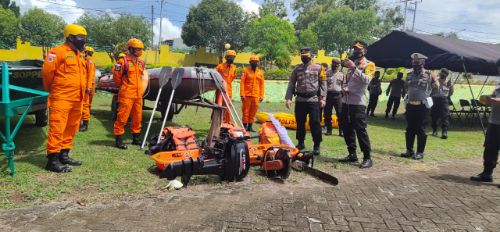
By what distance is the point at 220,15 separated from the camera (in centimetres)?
5062

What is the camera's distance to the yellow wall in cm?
3766

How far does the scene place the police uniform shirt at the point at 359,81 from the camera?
5.72 m

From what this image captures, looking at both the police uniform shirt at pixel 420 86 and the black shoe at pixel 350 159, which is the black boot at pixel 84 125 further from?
the police uniform shirt at pixel 420 86

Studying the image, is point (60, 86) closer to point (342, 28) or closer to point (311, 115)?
point (311, 115)

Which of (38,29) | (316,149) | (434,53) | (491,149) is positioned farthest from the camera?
(38,29)

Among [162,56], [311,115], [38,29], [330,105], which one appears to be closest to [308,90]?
[311,115]

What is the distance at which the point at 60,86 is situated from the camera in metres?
4.66

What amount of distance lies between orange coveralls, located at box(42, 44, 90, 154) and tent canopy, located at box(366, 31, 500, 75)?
949 centimetres

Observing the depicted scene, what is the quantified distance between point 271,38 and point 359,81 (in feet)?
132

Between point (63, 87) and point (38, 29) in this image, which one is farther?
point (38, 29)

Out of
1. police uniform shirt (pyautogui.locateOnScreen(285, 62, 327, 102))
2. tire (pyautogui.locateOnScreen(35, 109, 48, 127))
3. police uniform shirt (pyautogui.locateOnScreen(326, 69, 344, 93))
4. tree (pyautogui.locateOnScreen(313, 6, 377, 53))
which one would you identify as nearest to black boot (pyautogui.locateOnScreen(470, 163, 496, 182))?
police uniform shirt (pyautogui.locateOnScreen(285, 62, 327, 102))

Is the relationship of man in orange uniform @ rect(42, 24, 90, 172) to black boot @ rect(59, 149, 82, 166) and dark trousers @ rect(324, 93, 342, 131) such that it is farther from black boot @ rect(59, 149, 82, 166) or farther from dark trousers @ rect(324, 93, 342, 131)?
dark trousers @ rect(324, 93, 342, 131)

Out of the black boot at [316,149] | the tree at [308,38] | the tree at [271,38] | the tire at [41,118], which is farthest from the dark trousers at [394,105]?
the tree at [308,38]

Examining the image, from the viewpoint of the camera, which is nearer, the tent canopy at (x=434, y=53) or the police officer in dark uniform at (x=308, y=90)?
the police officer in dark uniform at (x=308, y=90)
